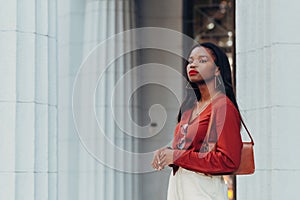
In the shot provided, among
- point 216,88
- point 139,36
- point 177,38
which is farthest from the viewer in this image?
point 177,38

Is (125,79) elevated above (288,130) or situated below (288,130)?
above

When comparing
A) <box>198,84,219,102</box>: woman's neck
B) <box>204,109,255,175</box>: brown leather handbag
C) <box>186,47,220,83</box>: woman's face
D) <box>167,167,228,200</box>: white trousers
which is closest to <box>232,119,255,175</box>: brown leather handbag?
<box>204,109,255,175</box>: brown leather handbag

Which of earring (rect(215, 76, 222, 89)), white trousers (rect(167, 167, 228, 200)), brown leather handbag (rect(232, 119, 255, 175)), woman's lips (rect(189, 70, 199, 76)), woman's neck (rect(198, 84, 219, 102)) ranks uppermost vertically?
woman's lips (rect(189, 70, 199, 76))

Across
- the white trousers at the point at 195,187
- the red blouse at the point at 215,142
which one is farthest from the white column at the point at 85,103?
the red blouse at the point at 215,142

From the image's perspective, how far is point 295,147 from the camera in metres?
7.21

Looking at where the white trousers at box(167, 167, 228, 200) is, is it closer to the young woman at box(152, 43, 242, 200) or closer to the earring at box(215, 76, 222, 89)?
the young woman at box(152, 43, 242, 200)

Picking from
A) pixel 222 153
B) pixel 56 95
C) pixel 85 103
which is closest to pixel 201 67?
pixel 222 153

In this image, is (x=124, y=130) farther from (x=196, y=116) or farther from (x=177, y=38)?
(x=196, y=116)

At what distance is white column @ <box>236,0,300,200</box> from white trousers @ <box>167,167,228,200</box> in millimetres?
1706

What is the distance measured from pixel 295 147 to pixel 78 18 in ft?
14.1

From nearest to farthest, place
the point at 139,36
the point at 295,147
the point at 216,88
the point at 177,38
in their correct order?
the point at 216,88 → the point at 295,147 → the point at 139,36 → the point at 177,38

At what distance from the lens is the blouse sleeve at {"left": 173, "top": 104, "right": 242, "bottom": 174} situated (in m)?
5.32
